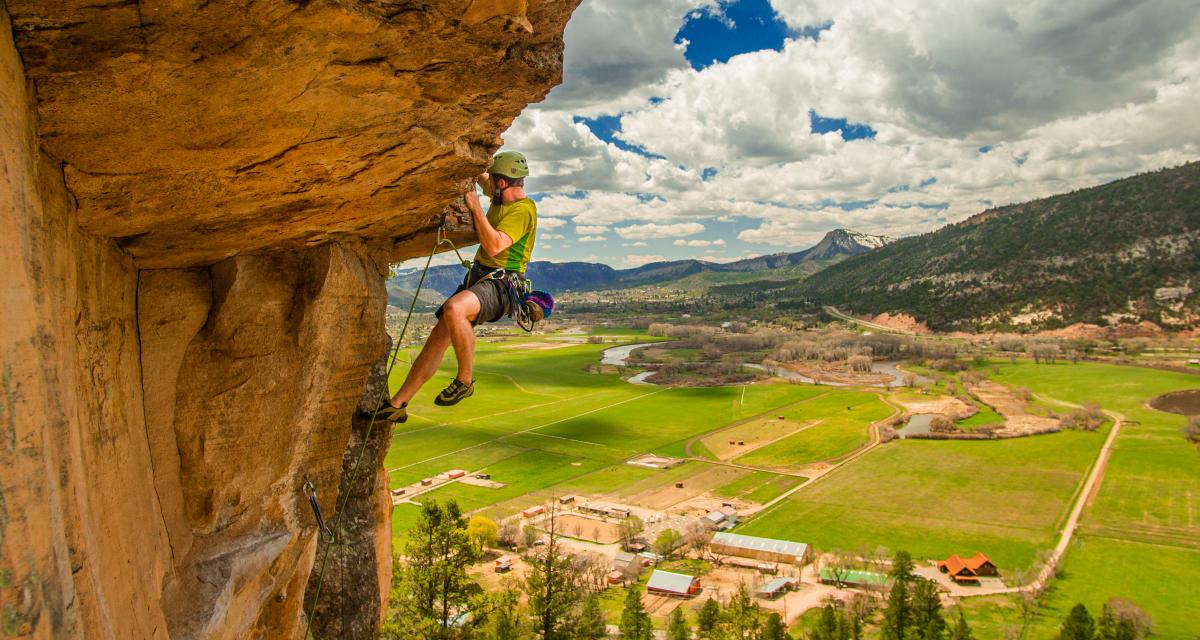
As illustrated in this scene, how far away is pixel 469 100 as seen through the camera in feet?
17.1

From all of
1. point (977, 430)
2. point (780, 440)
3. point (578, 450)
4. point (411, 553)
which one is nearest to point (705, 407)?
point (780, 440)

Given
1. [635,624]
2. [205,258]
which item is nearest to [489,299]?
[205,258]

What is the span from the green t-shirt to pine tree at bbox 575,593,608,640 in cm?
1914

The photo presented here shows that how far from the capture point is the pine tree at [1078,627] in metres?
27.3

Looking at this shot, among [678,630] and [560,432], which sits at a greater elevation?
[560,432]

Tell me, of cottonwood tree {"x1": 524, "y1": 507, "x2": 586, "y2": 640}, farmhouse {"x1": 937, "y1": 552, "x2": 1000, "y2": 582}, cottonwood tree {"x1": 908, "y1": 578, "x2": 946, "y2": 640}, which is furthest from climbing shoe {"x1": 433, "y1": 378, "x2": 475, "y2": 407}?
farmhouse {"x1": 937, "y1": 552, "x2": 1000, "y2": 582}

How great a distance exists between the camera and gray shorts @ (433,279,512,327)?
6.57m

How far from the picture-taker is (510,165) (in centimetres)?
680

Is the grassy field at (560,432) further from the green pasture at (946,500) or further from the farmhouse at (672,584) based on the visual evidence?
the farmhouse at (672,584)

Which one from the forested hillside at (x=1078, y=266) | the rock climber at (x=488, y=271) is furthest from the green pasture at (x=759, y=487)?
the forested hillside at (x=1078, y=266)

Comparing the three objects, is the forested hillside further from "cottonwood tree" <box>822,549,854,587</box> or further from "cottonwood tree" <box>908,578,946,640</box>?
"cottonwood tree" <box>908,578,946,640</box>

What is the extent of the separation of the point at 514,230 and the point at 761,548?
39.3 m

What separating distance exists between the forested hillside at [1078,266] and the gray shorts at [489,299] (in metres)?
139

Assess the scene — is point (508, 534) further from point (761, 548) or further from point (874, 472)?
point (874, 472)
